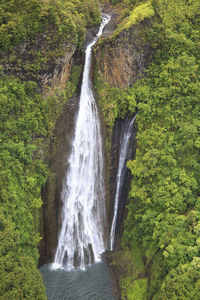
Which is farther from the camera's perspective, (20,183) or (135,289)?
(20,183)

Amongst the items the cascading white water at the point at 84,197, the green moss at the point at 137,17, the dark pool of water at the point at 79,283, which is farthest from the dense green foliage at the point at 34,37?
the dark pool of water at the point at 79,283

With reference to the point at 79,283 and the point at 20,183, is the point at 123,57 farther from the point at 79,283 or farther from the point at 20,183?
the point at 79,283

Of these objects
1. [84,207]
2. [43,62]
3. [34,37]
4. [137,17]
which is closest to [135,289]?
[84,207]

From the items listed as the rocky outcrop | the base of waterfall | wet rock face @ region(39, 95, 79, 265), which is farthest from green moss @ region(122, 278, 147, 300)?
the rocky outcrop

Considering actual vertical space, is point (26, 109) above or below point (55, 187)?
above

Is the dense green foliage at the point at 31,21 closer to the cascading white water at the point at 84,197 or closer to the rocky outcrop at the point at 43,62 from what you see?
the rocky outcrop at the point at 43,62

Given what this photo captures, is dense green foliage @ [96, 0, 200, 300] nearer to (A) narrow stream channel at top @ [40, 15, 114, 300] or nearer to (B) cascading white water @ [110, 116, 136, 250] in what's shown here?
(B) cascading white water @ [110, 116, 136, 250]
